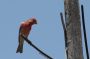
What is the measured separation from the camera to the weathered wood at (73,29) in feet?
10.6

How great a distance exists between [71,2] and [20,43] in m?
1.87

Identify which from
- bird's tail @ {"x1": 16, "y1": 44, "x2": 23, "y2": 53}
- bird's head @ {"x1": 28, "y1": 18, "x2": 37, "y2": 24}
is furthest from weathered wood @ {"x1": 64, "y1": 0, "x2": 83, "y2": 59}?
bird's tail @ {"x1": 16, "y1": 44, "x2": 23, "y2": 53}

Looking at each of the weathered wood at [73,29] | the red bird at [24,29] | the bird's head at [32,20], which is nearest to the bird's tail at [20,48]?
the red bird at [24,29]

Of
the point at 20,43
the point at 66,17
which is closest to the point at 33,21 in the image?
the point at 20,43

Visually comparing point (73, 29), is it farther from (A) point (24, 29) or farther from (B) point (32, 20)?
(A) point (24, 29)

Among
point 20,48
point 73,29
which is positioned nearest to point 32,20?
point 20,48

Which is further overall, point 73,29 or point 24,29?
point 24,29

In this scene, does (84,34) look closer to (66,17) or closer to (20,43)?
(66,17)

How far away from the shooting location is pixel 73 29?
3348 mm

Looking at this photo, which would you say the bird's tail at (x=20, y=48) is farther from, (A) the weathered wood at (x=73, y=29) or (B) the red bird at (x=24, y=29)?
(A) the weathered wood at (x=73, y=29)

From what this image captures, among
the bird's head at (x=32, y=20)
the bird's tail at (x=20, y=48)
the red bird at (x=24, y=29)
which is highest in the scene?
the bird's head at (x=32, y=20)

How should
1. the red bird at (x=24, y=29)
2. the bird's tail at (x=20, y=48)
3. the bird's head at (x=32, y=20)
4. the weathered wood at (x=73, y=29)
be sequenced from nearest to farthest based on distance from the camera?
the weathered wood at (x=73, y=29), the bird's head at (x=32, y=20), the red bird at (x=24, y=29), the bird's tail at (x=20, y=48)

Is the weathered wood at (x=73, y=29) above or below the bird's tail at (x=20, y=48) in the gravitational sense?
above

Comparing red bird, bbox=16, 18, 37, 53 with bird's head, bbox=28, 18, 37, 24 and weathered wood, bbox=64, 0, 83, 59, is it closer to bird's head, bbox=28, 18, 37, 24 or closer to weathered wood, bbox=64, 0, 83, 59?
bird's head, bbox=28, 18, 37, 24
